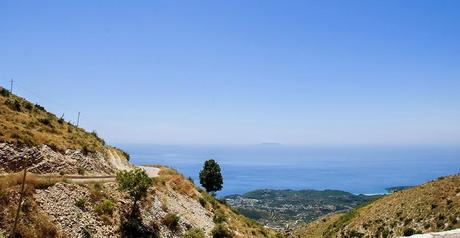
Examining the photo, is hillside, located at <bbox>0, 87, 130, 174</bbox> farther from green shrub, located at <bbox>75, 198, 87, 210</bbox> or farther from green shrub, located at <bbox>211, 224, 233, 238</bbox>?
green shrub, located at <bbox>211, 224, 233, 238</bbox>

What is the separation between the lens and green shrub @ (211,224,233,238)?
127 ft

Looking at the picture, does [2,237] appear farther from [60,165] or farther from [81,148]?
[81,148]

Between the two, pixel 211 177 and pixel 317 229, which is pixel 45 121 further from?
pixel 317 229

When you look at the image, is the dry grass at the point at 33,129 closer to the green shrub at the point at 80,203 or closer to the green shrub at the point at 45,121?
the green shrub at the point at 45,121

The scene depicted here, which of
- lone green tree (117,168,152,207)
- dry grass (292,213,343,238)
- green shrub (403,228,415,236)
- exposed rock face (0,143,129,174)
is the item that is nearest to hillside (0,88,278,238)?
exposed rock face (0,143,129,174)

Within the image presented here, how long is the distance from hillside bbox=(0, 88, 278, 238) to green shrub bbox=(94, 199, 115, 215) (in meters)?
0.07

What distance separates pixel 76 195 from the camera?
30391 mm

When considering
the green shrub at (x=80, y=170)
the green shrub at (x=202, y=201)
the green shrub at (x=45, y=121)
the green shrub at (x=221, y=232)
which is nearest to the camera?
the green shrub at (x=221, y=232)

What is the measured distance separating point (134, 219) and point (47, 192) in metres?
7.04

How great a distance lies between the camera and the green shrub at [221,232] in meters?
38.8

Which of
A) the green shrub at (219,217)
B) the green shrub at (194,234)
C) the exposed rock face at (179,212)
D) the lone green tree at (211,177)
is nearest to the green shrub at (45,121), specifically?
the exposed rock face at (179,212)

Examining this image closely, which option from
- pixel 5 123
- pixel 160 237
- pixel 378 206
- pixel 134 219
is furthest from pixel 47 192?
pixel 378 206

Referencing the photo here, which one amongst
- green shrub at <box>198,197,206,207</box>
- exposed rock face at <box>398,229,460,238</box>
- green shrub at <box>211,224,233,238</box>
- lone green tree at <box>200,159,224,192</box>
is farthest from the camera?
lone green tree at <box>200,159,224,192</box>

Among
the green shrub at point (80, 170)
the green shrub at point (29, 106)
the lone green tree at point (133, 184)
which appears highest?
the green shrub at point (29, 106)
